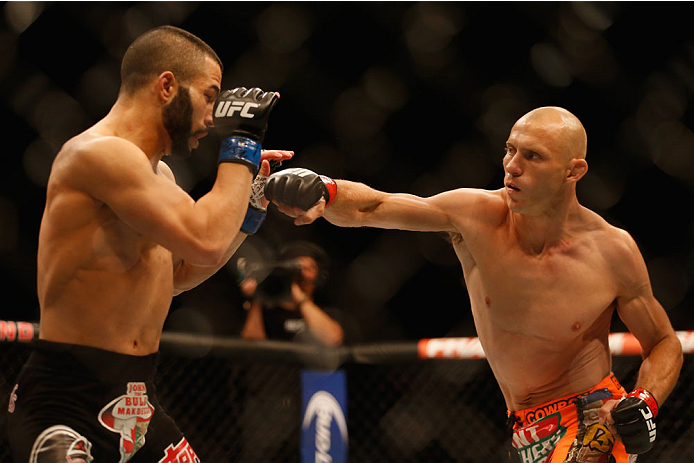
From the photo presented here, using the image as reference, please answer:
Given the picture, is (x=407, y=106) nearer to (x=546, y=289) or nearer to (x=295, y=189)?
(x=546, y=289)

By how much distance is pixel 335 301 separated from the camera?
193 inches

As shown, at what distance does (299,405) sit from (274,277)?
23.7 inches

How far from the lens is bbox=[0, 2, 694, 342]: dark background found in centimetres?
403

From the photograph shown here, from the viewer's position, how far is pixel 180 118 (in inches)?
59.8

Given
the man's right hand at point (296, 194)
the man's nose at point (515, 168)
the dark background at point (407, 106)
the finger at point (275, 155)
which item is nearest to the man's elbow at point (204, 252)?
the man's right hand at point (296, 194)

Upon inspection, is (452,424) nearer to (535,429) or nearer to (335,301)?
(535,429)

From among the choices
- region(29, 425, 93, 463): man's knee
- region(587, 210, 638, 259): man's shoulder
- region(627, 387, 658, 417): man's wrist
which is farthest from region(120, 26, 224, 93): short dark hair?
region(627, 387, 658, 417): man's wrist

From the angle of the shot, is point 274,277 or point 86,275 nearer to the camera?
point 86,275

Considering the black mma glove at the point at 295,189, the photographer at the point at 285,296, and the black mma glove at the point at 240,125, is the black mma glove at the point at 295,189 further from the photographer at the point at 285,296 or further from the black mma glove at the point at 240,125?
the photographer at the point at 285,296

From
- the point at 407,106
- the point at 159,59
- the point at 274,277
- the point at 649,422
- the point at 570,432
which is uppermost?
the point at 159,59

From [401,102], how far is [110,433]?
159 inches

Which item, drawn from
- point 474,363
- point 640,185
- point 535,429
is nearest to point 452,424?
point 474,363

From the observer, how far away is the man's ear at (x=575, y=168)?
2.02 metres

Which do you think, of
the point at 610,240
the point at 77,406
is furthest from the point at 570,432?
the point at 77,406
